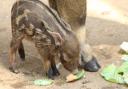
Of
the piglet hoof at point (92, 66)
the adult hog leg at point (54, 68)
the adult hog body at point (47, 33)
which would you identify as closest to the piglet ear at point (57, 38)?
the adult hog body at point (47, 33)

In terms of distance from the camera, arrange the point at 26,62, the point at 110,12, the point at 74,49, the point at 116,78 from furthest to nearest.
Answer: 1. the point at 110,12
2. the point at 26,62
3. the point at 116,78
4. the point at 74,49

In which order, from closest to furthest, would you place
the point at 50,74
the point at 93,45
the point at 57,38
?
the point at 57,38
the point at 50,74
the point at 93,45

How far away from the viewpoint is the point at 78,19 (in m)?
3.15

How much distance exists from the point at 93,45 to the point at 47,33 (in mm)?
841

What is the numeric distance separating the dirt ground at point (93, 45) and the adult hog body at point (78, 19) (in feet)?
0.29

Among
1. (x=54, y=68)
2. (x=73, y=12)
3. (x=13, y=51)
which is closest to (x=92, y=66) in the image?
(x=54, y=68)

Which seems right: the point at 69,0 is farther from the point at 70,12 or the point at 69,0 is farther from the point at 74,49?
the point at 74,49

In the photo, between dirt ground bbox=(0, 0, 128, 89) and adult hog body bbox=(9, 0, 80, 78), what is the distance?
163mm

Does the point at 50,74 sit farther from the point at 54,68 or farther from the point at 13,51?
the point at 13,51

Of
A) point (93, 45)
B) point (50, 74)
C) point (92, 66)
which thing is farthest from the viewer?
point (93, 45)

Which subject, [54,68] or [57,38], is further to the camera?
[54,68]

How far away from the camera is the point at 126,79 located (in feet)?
9.93

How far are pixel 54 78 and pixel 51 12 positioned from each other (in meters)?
0.48

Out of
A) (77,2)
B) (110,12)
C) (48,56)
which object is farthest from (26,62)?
(110,12)
